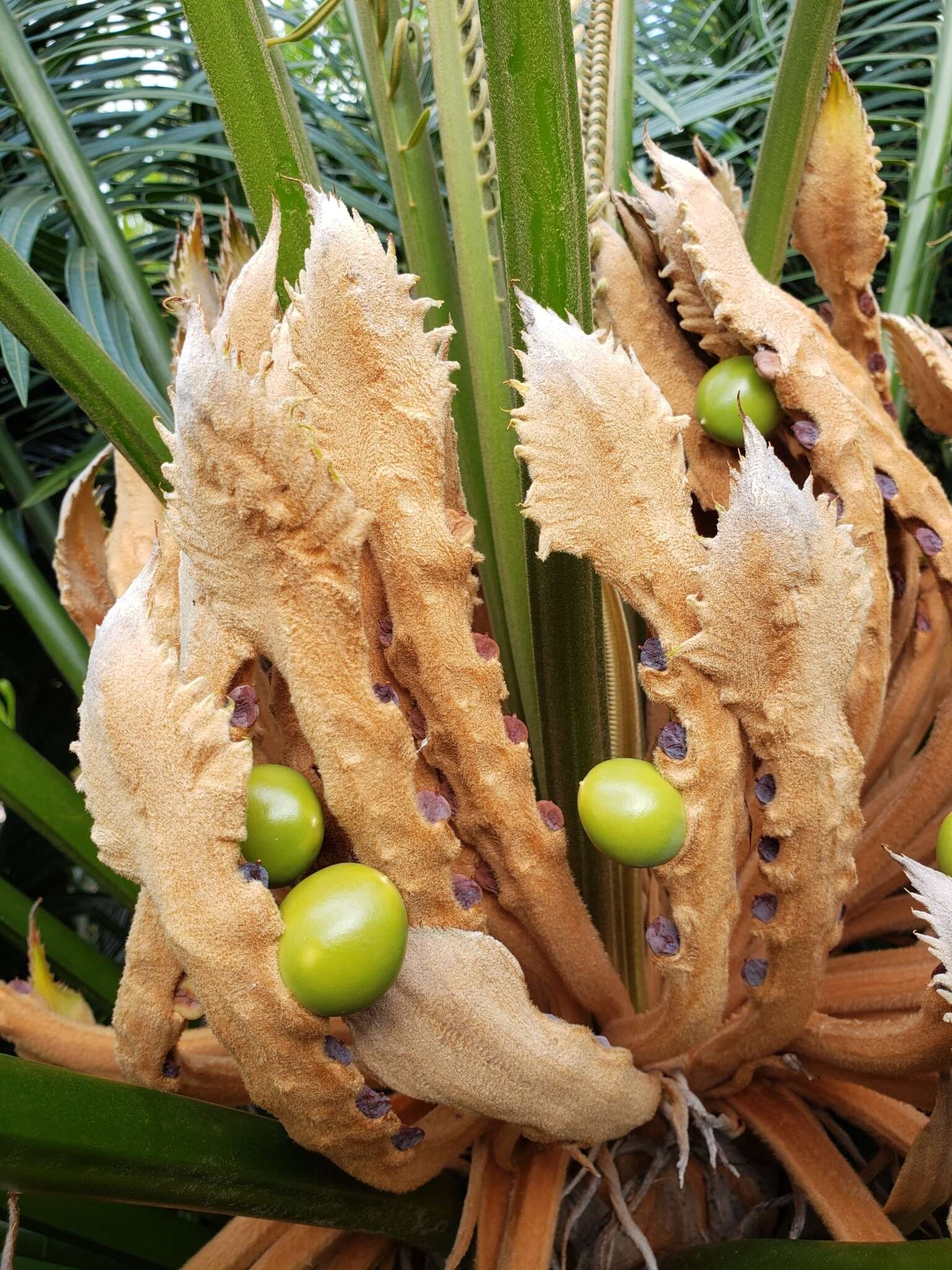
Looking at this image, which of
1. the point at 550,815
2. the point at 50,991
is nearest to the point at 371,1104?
the point at 550,815

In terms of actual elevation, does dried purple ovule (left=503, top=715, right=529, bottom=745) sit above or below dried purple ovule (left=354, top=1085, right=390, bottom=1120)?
above

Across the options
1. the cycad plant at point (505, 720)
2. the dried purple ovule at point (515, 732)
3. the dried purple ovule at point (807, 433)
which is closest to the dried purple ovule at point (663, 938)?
the cycad plant at point (505, 720)

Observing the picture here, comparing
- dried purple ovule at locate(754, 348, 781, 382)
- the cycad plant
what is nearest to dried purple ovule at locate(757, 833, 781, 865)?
the cycad plant

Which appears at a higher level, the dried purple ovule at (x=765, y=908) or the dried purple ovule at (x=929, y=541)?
the dried purple ovule at (x=929, y=541)

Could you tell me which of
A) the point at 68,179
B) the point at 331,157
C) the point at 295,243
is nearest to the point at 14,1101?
the point at 295,243

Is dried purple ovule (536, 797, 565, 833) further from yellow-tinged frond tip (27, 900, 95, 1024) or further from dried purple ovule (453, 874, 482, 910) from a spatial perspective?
yellow-tinged frond tip (27, 900, 95, 1024)

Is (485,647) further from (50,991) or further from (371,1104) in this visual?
(50,991)

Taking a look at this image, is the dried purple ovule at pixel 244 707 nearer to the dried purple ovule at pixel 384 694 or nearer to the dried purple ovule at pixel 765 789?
the dried purple ovule at pixel 384 694
